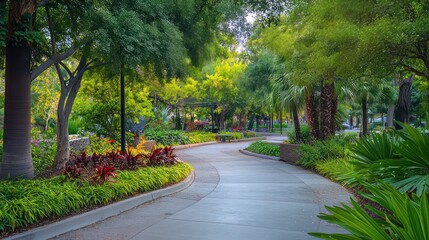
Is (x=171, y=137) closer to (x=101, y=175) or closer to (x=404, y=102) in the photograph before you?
(x=404, y=102)

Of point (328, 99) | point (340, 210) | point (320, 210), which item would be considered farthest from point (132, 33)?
point (328, 99)

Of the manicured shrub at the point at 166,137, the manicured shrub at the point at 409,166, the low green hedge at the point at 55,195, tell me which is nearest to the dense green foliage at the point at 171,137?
the manicured shrub at the point at 166,137

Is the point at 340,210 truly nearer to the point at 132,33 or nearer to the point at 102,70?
the point at 132,33

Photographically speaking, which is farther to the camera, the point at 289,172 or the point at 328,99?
the point at 328,99

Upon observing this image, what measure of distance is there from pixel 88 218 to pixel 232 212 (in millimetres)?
2553

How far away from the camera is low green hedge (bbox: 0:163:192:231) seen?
563 cm

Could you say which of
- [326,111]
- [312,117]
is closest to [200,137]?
[312,117]

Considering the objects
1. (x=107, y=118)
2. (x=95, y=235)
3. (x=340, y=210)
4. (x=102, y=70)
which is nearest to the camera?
(x=340, y=210)

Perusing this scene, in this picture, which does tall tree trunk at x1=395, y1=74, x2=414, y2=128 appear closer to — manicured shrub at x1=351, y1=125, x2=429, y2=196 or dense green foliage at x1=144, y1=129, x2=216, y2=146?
manicured shrub at x1=351, y1=125, x2=429, y2=196

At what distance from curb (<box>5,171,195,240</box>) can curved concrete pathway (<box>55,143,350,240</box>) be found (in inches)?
5.0

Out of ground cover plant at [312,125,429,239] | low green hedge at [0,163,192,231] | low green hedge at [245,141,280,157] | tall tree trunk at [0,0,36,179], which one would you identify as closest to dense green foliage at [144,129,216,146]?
low green hedge at [245,141,280,157]

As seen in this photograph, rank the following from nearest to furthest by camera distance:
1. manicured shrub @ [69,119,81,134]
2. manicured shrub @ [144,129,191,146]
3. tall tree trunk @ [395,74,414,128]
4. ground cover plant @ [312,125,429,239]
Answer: ground cover plant @ [312,125,429,239]
tall tree trunk @ [395,74,414,128]
manicured shrub @ [69,119,81,134]
manicured shrub @ [144,129,191,146]

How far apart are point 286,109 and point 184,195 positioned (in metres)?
11.6

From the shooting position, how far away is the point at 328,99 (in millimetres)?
16172
